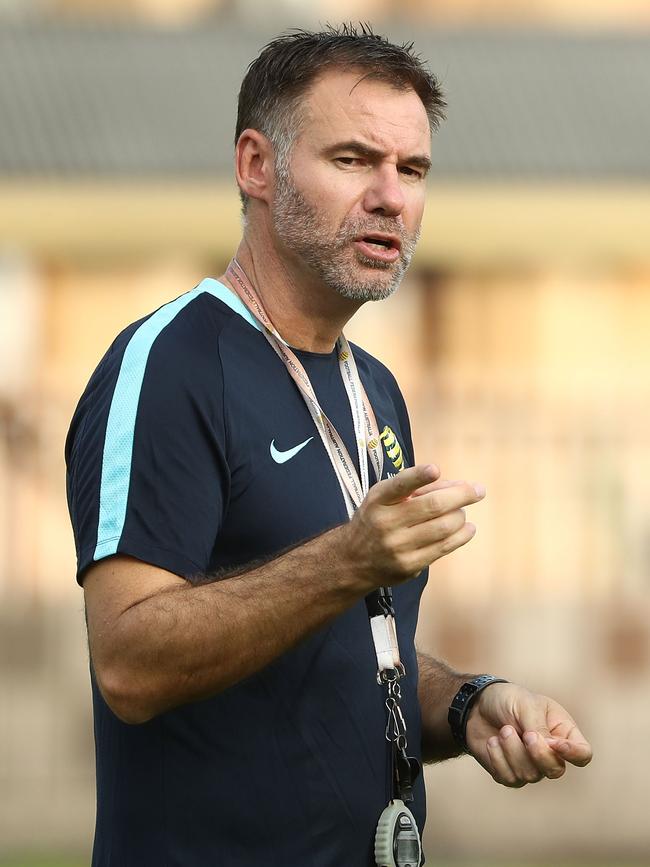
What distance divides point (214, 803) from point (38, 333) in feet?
37.8

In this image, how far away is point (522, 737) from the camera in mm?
3037

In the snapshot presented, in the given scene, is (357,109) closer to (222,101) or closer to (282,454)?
(282,454)

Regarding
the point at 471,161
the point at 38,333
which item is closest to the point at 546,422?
the point at 471,161

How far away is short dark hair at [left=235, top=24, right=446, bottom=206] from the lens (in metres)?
3.20

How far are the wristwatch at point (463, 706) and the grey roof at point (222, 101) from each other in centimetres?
958

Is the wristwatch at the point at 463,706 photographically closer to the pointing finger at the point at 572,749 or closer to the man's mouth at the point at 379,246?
the pointing finger at the point at 572,749

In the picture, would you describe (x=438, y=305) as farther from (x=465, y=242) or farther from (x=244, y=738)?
(x=244, y=738)

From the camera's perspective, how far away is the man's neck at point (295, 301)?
318cm

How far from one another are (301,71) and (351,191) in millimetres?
291

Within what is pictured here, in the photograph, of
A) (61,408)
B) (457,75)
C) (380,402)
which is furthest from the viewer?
(457,75)

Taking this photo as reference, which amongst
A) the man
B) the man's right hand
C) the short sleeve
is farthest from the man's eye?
the man's right hand

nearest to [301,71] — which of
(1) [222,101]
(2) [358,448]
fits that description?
(2) [358,448]

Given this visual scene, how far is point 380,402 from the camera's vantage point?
3514mm

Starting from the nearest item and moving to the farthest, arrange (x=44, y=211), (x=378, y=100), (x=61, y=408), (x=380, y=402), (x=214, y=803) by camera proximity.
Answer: (x=214, y=803) → (x=378, y=100) → (x=380, y=402) → (x=61, y=408) → (x=44, y=211)
